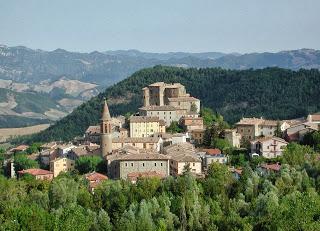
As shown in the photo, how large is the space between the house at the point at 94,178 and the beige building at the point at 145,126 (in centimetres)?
1249

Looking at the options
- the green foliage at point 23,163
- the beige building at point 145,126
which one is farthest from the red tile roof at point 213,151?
the green foliage at point 23,163

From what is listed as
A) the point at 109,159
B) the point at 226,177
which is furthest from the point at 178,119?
the point at 226,177

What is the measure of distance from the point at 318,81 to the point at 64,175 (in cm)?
7542

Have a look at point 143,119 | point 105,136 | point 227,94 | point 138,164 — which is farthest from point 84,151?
point 227,94

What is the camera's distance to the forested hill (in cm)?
11219

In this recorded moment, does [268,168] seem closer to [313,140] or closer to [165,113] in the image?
[313,140]

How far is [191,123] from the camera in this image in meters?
68.5

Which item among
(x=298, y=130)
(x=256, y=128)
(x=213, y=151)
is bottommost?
(x=213, y=151)

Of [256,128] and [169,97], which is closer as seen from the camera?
[256,128]

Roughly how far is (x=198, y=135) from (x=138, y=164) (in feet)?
42.1

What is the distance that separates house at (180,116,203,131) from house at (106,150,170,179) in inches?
502

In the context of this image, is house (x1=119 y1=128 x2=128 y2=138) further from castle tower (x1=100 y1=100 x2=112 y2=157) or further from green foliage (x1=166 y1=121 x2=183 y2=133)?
castle tower (x1=100 y1=100 x2=112 y2=157)

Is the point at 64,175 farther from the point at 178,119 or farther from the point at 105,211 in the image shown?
the point at 178,119

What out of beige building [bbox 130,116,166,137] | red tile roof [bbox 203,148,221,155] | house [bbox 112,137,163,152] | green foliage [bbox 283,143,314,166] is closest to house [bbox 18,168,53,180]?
house [bbox 112,137,163,152]
